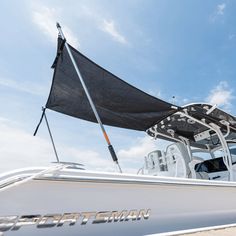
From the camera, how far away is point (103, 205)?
5.57 ft

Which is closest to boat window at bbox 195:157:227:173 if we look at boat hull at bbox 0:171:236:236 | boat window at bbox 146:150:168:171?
boat window at bbox 146:150:168:171

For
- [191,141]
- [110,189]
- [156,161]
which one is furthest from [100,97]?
[191,141]

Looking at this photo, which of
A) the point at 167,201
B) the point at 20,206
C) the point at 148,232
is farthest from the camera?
the point at 167,201

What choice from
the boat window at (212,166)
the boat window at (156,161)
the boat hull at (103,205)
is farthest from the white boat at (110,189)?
the boat window at (156,161)

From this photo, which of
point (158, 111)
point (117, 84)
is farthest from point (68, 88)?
point (158, 111)

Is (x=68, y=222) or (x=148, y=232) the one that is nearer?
(x=68, y=222)

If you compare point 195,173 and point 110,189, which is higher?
point 110,189

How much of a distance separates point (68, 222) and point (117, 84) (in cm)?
236

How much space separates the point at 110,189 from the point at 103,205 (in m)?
0.12

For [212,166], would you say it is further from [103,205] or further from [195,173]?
[103,205]

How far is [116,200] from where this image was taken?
5.82ft

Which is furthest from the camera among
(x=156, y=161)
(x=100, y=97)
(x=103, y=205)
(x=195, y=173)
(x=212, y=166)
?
(x=156, y=161)

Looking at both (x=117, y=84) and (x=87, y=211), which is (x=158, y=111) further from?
(x=87, y=211)

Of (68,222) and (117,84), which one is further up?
(117,84)
